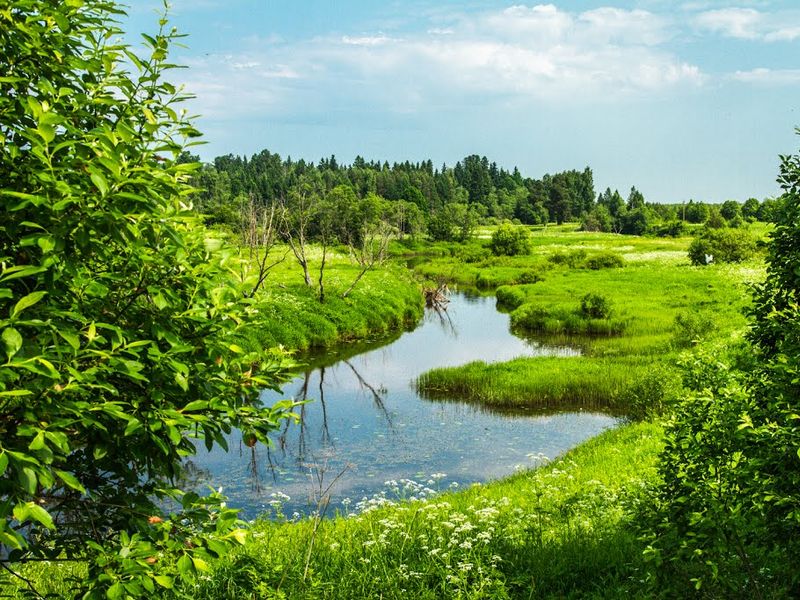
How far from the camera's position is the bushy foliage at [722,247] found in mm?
73375

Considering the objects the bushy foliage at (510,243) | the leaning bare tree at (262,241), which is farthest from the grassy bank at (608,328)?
the bushy foliage at (510,243)

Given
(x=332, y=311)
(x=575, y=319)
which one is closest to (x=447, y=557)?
(x=332, y=311)

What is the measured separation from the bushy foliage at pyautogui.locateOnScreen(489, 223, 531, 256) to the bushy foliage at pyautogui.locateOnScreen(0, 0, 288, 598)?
91.0 m

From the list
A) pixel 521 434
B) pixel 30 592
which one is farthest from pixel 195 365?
pixel 521 434

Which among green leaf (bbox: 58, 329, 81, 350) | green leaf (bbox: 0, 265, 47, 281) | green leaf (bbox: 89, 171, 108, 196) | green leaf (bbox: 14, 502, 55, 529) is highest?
green leaf (bbox: 89, 171, 108, 196)

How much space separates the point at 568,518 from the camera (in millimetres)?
11914

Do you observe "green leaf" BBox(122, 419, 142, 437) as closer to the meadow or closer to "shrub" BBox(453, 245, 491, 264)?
the meadow

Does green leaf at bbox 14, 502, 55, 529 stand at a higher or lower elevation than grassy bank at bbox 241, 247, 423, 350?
higher

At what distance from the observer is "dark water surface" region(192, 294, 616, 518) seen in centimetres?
1861

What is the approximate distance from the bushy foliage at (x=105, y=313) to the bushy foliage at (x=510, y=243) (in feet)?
299

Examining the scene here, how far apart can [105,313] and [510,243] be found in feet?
303

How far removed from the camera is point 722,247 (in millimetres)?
73688

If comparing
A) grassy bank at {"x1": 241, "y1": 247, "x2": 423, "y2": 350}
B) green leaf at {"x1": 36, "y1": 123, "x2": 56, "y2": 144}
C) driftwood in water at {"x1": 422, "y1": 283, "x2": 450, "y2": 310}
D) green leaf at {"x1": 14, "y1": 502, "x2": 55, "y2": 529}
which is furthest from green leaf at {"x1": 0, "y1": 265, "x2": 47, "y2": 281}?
driftwood in water at {"x1": 422, "y1": 283, "x2": 450, "y2": 310}

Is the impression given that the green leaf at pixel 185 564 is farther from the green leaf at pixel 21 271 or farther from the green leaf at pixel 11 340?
the green leaf at pixel 21 271
